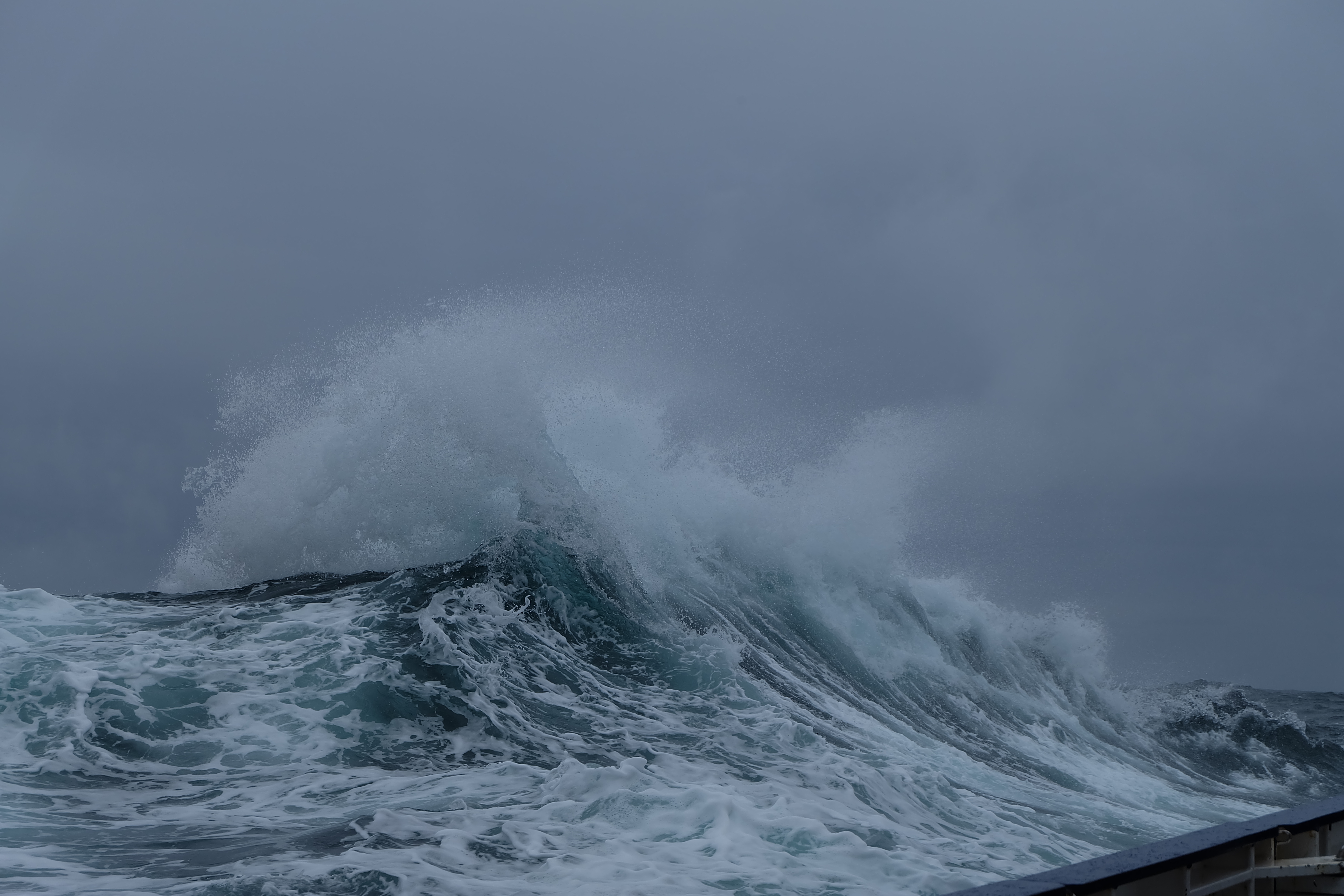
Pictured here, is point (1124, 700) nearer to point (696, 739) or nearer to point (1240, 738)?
point (1240, 738)

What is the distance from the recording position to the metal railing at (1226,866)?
227 cm

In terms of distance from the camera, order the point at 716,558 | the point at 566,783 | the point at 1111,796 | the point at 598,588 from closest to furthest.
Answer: the point at 566,783 → the point at 1111,796 → the point at 598,588 → the point at 716,558

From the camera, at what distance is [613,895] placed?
4488 millimetres

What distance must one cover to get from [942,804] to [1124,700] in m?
11.0

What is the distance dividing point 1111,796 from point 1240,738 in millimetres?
8064

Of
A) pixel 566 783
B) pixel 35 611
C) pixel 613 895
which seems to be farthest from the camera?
pixel 35 611

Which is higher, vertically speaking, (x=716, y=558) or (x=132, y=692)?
(x=716, y=558)

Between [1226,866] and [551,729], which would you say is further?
[551,729]

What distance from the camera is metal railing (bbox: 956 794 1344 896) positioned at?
227 centimetres

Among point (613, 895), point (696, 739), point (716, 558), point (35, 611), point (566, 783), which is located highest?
point (716, 558)

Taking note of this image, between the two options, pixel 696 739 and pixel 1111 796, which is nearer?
pixel 696 739

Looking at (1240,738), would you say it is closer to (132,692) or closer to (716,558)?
(716,558)

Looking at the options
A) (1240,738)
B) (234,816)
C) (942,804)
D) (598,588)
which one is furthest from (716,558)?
(1240,738)

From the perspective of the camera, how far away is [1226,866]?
298cm
